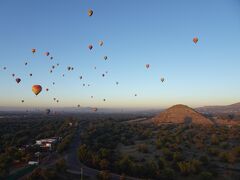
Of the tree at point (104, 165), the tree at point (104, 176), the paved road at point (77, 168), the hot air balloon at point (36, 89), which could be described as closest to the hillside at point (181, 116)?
the hot air balloon at point (36, 89)

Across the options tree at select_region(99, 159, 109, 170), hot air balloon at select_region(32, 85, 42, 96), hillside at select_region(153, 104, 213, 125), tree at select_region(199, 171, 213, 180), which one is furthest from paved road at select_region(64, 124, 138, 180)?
hillside at select_region(153, 104, 213, 125)

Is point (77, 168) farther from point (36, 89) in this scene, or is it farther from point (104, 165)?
point (36, 89)

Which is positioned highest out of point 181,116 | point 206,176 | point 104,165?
point 181,116

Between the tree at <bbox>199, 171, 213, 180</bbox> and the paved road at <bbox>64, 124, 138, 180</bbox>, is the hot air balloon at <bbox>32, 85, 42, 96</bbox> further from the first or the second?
the tree at <bbox>199, 171, 213, 180</bbox>

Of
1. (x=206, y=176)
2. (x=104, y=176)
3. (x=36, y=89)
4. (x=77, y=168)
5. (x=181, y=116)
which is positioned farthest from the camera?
(x=181, y=116)

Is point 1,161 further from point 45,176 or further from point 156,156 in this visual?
point 156,156

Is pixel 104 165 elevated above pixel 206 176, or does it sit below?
above

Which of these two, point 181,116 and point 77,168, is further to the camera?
point 181,116

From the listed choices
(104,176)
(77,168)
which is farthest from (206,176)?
(77,168)

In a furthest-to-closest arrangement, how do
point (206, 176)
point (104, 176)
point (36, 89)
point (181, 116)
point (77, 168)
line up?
point (181, 116) → point (36, 89) → point (77, 168) → point (206, 176) → point (104, 176)
